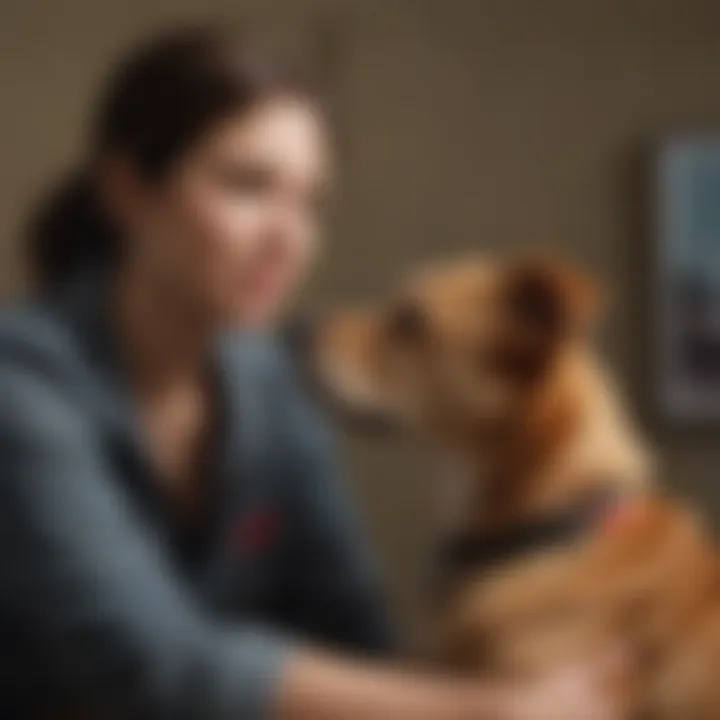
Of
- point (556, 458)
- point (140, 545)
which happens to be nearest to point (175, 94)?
point (140, 545)

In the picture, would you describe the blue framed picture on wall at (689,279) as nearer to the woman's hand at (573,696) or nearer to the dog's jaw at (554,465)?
the dog's jaw at (554,465)

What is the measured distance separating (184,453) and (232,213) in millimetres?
232

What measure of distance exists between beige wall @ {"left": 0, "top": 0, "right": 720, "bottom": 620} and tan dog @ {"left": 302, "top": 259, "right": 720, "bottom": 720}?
44cm

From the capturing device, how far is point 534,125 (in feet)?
5.69

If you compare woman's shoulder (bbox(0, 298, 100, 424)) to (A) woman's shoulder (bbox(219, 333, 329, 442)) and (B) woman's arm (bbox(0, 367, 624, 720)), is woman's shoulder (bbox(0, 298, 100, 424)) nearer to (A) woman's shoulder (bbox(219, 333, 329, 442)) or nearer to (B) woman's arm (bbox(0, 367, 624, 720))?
(B) woman's arm (bbox(0, 367, 624, 720))

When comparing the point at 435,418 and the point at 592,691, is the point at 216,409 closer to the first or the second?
the point at 435,418

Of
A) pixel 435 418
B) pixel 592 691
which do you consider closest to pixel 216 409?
pixel 435 418

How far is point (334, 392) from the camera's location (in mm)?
1306

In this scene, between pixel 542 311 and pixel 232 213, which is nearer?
pixel 232 213

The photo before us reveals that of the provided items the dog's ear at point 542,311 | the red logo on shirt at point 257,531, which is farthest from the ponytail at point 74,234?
the dog's ear at point 542,311

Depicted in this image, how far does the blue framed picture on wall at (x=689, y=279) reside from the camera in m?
1.71

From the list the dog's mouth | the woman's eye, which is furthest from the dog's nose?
the woman's eye

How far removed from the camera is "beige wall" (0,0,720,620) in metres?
1.73

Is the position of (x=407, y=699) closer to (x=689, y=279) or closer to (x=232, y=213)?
(x=232, y=213)
